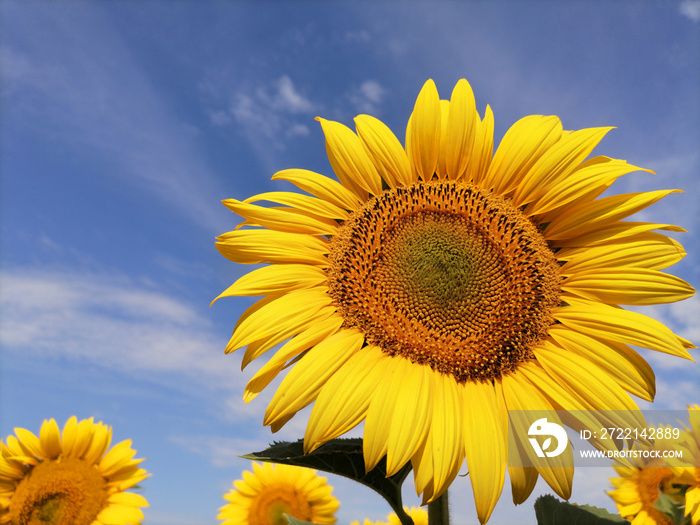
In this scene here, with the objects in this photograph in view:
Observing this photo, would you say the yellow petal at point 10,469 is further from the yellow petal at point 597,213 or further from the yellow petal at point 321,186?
the yellow petal at point 597,213

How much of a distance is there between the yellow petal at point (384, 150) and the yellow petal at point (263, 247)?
0.72 metres

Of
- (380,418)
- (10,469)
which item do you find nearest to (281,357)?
(380,418)

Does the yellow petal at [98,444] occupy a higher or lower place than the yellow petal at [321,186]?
lower

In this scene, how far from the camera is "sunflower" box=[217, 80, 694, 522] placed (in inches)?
99.7

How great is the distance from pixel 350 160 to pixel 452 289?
1017 mm

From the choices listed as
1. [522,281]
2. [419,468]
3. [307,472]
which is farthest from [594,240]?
[307,472]

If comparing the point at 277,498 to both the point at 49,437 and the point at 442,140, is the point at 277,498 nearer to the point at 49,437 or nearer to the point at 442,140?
the point at 49,437

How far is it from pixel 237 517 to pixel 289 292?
4360 mm

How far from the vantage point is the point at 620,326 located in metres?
2.88

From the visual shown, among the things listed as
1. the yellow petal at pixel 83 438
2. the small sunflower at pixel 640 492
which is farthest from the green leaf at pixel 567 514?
the yellow petal at pixel 83 438

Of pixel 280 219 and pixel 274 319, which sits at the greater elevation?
pixel 280 219

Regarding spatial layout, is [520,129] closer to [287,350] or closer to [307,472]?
[287,350]

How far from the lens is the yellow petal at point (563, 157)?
3.24 metres

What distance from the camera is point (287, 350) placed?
271 centimetres
